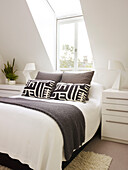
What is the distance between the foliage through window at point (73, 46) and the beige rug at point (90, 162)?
1898mm

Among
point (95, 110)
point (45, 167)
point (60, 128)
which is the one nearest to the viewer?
point (45, 167)

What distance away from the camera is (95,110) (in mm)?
2326

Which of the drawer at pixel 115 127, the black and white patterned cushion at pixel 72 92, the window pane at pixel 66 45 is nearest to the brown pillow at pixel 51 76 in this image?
the black and white patterned cushion at pixel 72 92

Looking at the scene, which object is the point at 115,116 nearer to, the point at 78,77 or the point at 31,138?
the point at 78,77

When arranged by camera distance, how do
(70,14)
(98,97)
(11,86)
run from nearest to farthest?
(98,97), (70,14), (11,86)

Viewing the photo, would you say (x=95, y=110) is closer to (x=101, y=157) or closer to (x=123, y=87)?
(x=101, y=157)

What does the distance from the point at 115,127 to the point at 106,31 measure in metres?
1.54

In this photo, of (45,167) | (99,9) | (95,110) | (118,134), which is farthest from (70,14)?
(45,167)

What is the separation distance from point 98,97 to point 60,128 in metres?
1.46

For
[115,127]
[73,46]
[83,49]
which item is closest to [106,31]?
[83,49]

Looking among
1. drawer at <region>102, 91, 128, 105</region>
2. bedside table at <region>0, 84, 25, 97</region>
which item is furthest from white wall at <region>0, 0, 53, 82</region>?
drawer at <region>102, 91, 128, 105</region>

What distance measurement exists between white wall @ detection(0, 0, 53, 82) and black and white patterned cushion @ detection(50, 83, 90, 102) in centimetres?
122

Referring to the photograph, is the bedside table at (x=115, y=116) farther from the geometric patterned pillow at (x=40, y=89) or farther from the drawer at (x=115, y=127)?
the geometric patterned pillow at (x=40, y=89)

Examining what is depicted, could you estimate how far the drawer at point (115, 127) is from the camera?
7.64 feet
